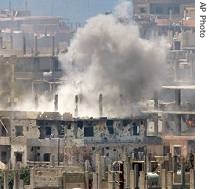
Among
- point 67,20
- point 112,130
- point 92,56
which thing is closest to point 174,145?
point 112,130

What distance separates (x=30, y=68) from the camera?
18.3 metres

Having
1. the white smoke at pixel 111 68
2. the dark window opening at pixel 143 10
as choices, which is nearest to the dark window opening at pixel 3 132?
the white smoke at pixel 111 68

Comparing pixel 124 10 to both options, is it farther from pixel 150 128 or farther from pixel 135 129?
pixel 135 129

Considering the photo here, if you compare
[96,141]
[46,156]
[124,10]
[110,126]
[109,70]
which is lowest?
[46,156]

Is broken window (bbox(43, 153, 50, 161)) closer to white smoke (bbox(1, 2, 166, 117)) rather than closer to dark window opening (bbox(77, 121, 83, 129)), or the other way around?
dark window opening (bbox(77, 121, 83, 129))

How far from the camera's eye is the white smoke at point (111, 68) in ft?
48.7

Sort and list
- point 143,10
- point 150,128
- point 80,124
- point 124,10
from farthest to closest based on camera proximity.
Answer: point 143,10 → point 124,10 → point 150,128 → point 80,124

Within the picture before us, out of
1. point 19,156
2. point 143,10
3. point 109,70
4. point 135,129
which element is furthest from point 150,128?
point 143,10

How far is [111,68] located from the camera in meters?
16.9

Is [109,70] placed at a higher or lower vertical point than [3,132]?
higher

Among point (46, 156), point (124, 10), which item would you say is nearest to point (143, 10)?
point (124, 10)

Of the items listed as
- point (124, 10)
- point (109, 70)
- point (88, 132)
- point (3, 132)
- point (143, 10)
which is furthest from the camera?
point (143, 10)

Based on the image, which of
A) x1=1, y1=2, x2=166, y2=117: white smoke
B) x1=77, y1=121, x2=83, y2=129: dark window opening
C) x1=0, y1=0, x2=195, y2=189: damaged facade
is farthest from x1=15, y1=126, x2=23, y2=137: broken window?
x1=1, y1=2, x2=166, y2=117: white smoke

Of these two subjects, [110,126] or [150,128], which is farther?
[150,128]
